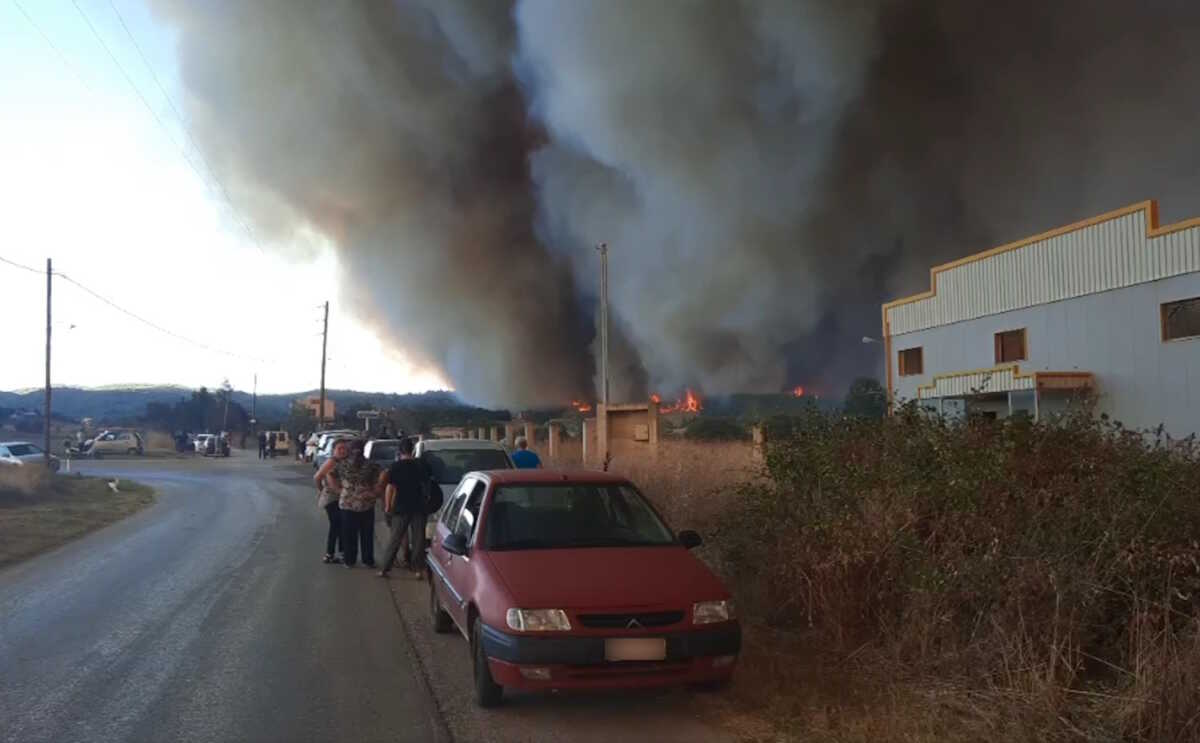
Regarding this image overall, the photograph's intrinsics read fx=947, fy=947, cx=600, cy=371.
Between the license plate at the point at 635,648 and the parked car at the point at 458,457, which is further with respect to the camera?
the parked car at the point at 458,457

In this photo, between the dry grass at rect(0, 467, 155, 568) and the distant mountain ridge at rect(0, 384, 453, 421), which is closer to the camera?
the dry grass at rect(0, 467, 155, 568)

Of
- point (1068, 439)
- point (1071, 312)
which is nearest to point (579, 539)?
point (1068, 439)

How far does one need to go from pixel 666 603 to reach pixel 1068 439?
302cm

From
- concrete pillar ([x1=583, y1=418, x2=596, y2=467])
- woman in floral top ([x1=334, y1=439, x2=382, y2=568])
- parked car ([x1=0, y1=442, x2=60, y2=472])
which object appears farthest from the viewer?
parked car ([x1=0, y1=442, x2=60, y2=472])

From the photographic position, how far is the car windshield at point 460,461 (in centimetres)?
1199

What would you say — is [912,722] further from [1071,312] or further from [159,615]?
[1071,312]

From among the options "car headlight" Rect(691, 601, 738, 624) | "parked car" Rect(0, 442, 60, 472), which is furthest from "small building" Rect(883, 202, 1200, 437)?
"parked car" Rect(0, 442, 60, 472)

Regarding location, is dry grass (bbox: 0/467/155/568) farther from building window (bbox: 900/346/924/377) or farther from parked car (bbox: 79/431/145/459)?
parked car (bbox: 79/431/145/459)

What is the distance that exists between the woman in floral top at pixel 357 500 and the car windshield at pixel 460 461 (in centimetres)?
132

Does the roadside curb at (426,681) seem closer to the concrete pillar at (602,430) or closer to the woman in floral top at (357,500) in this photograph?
the woman in floral top at (357,500)

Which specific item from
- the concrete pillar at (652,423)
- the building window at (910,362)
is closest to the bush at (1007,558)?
the concrete pillar at (652,423)

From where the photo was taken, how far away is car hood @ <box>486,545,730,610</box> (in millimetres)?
4926

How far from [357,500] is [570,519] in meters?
4.99

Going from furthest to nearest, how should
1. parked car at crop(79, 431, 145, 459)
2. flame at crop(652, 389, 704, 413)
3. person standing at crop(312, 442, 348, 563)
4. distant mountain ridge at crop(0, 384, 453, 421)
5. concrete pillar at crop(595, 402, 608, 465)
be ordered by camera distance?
distant mountain ridge at crop(0, 384, 453, 421) → parked car at crop(79, 431, 145, 459) → flame at crop(652, 389, 704, 413) → concrete pillar at crop(595, 402, 608, 465) → person standing at crop(312, 442, 348, 563)
